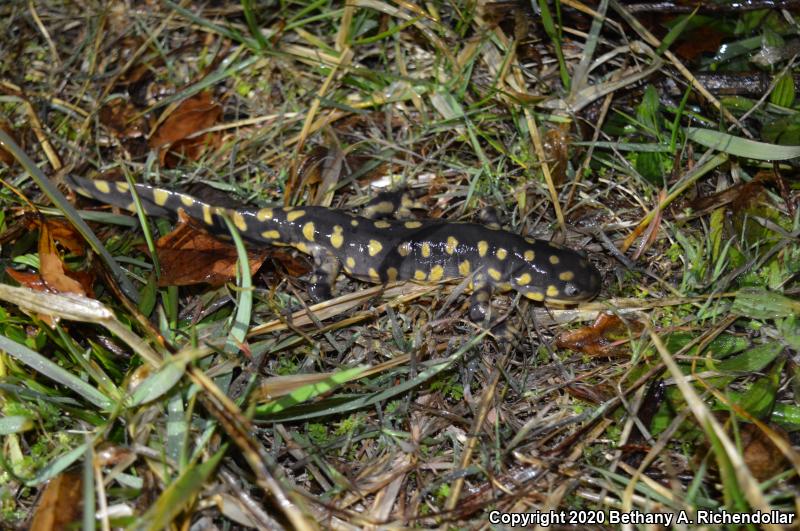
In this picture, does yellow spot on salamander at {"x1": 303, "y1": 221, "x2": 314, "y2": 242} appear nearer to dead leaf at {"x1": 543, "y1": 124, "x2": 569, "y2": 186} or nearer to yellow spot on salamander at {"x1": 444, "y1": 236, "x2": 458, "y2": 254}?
yellow spot on salamander at {"x1": 444, "y1": 236, "x2": 458, "y2": 254}

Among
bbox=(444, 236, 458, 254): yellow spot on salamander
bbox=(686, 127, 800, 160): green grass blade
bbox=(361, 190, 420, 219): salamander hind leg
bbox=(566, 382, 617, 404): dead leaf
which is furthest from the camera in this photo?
bbox=(361, 190, 420, 219): salamander hind leg

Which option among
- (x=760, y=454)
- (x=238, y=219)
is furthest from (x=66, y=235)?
(x=760, y=454)

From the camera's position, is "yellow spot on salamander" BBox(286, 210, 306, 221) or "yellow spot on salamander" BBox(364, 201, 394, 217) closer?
"yellow spot on salamander" BBox(286, 210, 306, 221)

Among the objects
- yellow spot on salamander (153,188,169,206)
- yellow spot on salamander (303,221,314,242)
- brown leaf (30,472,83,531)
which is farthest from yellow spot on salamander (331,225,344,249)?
brown leaf (30,472,83,531)

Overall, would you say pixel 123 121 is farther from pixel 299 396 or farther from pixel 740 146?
pixel 740 146

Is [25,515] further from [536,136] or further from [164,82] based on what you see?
[536,136]

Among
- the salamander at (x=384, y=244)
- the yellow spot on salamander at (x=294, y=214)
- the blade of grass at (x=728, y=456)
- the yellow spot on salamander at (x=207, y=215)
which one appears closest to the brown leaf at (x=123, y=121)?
the salamander at (x=384, y=244)

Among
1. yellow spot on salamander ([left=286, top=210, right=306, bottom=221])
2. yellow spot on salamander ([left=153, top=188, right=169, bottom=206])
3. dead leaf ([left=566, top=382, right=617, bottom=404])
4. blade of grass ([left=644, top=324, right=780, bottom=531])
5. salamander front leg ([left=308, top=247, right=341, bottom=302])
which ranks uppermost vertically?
blade of grass ([left=644, top=324, right=780, bottom=531])
